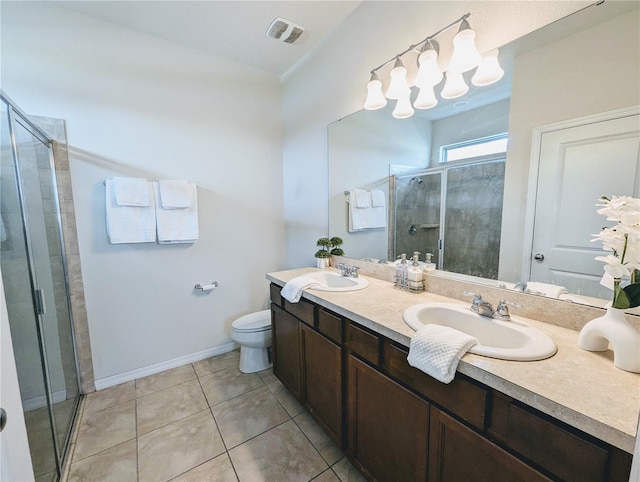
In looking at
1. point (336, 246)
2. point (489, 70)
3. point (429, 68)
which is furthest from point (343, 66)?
point (336, 246)

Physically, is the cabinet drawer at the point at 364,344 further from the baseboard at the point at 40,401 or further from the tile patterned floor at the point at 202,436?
the baseboard at the point at 40,401

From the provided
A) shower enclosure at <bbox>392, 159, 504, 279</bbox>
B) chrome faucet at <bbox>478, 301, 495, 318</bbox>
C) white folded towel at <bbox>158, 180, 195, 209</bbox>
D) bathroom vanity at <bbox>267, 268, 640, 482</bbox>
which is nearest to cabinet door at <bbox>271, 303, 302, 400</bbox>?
bathroom vanity at <bbox>267, 268, 640, 482</bbox>

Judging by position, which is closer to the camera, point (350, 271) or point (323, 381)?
point (323, 381)

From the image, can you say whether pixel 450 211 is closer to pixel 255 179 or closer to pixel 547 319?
pixel 547 319

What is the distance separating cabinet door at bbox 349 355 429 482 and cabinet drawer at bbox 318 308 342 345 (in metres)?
0.13

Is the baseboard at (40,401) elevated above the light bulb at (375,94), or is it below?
below

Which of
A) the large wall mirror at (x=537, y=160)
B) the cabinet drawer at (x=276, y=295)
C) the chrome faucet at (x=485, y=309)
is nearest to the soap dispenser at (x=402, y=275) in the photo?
the large wall mirror at (x=537, y=160)

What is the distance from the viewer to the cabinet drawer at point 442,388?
81 centimetres

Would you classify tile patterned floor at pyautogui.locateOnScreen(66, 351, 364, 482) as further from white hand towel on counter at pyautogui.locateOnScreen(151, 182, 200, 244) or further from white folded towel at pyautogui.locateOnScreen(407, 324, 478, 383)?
white hand towel on counter at pyautogui.locateOnScreen(151, 182, 200, 244)

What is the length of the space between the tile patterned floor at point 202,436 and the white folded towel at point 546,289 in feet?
4.01

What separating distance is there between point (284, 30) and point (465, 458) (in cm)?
263

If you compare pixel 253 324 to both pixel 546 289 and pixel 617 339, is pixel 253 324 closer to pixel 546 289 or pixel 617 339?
pixel 546 289

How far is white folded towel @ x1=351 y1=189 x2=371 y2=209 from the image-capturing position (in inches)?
78.4

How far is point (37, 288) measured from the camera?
1.47 m
